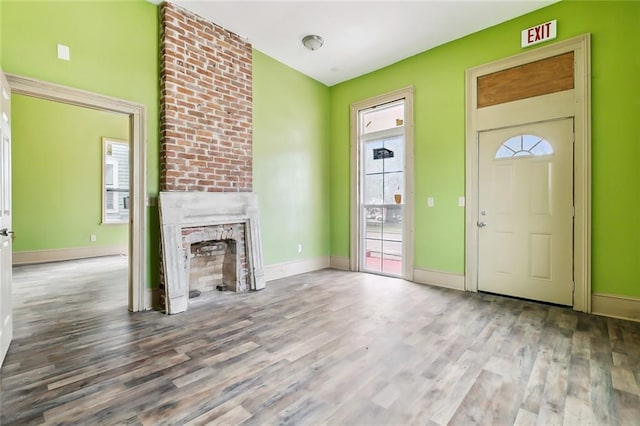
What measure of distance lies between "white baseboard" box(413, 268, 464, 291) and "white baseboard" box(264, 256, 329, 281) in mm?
1695

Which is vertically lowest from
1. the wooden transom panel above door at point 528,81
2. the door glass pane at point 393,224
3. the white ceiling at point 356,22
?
the door glass pane at point 393,224

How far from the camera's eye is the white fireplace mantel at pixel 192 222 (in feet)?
10.8

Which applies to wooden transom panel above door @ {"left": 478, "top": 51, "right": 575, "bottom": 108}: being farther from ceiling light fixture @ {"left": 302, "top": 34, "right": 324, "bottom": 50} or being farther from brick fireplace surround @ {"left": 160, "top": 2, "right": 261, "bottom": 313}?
brick fireplace surround @ {"left": 160, "top": 2, "right": 261, "bottom": 313}

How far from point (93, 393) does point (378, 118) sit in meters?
4.84

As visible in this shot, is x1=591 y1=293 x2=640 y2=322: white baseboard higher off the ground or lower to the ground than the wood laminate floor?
higher

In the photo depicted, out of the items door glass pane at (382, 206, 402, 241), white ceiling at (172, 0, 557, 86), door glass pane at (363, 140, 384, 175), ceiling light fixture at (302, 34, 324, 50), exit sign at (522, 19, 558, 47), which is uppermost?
white ceiling at (172, 0, 557, 86)

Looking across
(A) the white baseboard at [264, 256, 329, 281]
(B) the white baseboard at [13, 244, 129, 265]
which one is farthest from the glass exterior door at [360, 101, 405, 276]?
(B) the white baseboard at [13, 244, 129, 265]

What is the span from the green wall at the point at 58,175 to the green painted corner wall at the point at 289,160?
4.55 metres

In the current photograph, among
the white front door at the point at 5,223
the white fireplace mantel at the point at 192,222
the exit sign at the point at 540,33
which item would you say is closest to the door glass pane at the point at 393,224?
the white fireplace mantel at the point at 192,222

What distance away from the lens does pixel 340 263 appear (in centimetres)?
551

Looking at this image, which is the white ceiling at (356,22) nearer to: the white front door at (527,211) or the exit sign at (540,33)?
the exit sign at (540,33)

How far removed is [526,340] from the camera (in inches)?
101

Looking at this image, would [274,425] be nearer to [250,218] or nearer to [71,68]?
[250,218]

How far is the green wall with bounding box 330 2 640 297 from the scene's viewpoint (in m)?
3.02
